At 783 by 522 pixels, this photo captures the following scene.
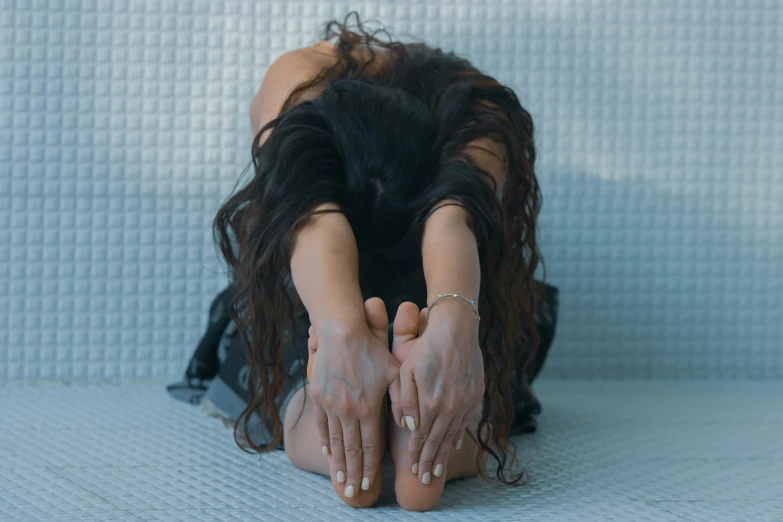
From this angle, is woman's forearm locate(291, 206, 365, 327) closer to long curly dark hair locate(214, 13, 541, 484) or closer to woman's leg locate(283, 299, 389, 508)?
long curly dark hair locate(214, 13, 541, 484)

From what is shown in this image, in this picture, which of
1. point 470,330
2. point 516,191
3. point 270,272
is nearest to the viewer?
point 470,330

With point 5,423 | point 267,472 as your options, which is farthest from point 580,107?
point 5,423

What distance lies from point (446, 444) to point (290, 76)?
695 mm

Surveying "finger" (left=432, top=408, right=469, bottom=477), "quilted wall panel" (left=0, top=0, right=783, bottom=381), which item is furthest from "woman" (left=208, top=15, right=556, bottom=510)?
"quilted wall panel" (left=0, top=0, right=783, bottom=381)

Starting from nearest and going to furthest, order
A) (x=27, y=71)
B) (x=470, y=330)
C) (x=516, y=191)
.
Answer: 1. (x=470, y=330)
2. (x=516, y=191)
3. (x=27, y=71)

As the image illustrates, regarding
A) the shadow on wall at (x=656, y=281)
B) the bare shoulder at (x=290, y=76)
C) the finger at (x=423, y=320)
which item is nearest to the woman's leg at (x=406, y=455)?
the finger at (x=423, y=320)

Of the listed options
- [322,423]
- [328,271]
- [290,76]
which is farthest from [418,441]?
[290,76]

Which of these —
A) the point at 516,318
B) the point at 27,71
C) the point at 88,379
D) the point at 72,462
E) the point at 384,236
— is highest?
the point at 27,71

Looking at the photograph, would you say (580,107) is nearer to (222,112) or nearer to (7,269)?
(222,112)

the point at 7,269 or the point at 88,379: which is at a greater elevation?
the point at 7,269

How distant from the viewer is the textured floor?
3.37ft

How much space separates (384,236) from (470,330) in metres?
0.28

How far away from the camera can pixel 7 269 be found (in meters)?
1.79

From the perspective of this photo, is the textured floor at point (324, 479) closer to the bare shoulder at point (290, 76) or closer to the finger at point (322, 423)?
the finger at point (322, 423)
